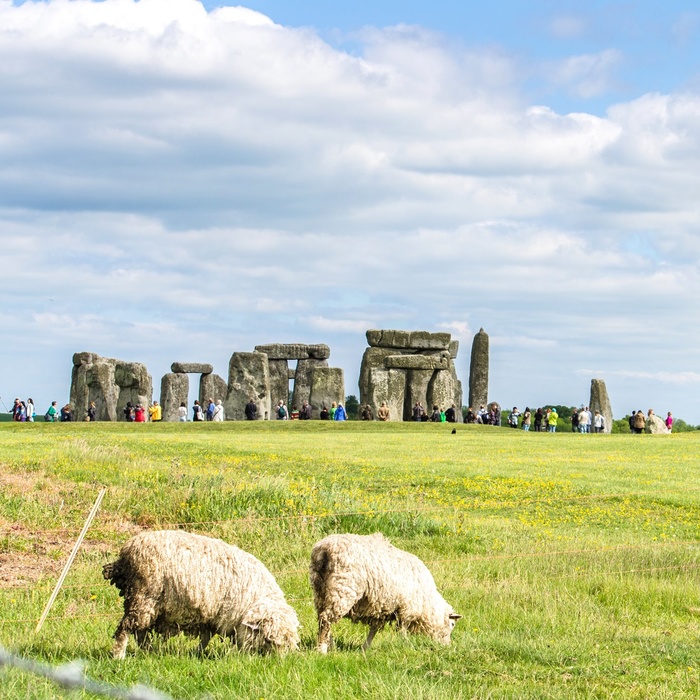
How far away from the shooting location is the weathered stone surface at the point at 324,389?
194 ft

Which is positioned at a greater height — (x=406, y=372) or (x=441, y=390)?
(x=406, y=372)

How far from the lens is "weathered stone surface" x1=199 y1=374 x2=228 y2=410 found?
62.2m

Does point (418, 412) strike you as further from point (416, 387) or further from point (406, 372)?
point (406, 372)

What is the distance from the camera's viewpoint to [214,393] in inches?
2458

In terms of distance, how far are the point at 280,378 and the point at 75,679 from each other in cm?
5928

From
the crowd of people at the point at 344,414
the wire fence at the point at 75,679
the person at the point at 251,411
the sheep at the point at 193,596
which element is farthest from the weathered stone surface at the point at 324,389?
the wire fence at the point at 75,679

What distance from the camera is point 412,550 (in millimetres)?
15688

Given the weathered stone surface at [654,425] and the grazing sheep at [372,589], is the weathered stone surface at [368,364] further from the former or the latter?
the grazing sheep at [372,589]

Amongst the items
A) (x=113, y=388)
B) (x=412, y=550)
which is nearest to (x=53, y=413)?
(x=113, y=388)

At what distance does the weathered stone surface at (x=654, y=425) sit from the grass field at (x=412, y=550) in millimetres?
28553

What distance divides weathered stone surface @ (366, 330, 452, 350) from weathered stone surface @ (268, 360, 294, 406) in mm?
5216

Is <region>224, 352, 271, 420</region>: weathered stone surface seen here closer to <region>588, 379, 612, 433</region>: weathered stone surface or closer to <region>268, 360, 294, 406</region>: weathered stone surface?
<region>268, 360, 294, 406</region>: weathered stone surface

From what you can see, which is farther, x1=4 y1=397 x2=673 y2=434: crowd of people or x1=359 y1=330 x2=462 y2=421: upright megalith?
x1=359 y1=330 x2=462 y2=421: upright megalith

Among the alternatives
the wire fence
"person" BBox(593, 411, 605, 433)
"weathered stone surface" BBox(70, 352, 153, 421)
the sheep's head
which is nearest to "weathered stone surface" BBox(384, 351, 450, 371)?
"person" BBox(593, 411, 605, 433)
